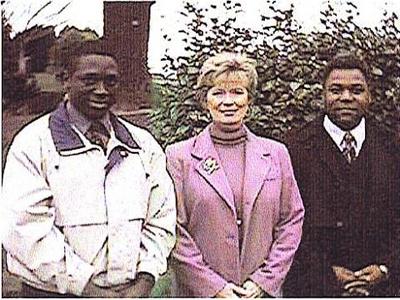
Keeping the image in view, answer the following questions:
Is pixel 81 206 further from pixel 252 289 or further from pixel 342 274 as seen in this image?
pixel 342 274

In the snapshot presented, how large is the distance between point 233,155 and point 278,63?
356mm

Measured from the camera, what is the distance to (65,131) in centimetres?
411

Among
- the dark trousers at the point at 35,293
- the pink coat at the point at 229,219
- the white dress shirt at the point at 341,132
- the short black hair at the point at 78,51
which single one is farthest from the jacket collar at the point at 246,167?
the dark trousers at the point at 35,293

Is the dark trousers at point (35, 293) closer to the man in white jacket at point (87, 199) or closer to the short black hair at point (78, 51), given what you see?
the man in white jacket at point (87, 199)

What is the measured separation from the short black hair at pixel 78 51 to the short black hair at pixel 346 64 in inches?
29.2

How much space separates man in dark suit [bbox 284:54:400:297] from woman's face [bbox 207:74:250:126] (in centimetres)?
19

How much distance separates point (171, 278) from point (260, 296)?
1.03 ft

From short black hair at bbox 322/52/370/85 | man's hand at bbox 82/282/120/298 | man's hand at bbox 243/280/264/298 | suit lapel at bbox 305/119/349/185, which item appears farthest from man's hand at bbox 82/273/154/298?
short black hair at bbox 322/52/370/85

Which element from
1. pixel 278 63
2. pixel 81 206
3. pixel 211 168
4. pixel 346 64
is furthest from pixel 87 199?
pixel 346 64

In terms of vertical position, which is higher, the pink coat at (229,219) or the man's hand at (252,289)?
the pink coat at (229,219)

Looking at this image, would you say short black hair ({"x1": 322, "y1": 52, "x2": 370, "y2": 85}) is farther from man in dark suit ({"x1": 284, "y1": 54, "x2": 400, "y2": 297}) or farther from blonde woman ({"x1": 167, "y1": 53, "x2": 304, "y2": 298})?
blonde woman ({"x1": 167, "y1": 53, "x2": 304, "y2": 298})

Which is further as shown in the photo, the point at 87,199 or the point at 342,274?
Result: the point at 342,274

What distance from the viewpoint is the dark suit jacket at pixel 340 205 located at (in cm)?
416

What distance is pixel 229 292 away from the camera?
414 centimetres
